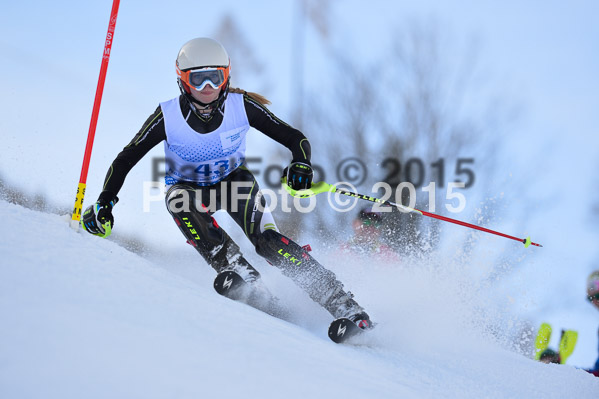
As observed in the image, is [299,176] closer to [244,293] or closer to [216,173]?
[216,173]

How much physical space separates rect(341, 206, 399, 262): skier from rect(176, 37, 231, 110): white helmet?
8.79 ft

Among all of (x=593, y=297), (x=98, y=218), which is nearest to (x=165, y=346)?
(x=98, y=218)

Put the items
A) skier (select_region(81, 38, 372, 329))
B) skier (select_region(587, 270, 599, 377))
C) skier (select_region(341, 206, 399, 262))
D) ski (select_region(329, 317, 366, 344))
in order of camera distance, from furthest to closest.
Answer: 1. skier (select_region(587, 270, 599, 377))
2. skier (select_region(341, 206, 399, 262))
3. skier (select_region(81, 38, 372, 329))
4. ski (select_region(329, 317, 366, 344))

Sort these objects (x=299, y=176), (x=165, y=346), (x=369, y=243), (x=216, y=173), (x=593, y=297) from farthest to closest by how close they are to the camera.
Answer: (x=593, y=297) → (x=369, y=243) → (x=216, y=173) → (x=299, y=176) → (x=165, y=346)

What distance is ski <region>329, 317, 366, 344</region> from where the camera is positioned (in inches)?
104

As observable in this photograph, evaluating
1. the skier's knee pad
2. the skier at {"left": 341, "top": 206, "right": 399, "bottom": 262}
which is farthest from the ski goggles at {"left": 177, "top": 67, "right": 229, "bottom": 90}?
the skier at {"left": 341, "top": 206, "right": 399, "bottom": 262}

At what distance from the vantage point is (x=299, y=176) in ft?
10.0

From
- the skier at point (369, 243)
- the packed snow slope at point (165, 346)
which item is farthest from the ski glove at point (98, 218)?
the skier at point (369, 243)

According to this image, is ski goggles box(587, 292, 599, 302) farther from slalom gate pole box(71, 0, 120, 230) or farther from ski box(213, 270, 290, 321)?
slalom gate pole box(71, 0, 120, 230)

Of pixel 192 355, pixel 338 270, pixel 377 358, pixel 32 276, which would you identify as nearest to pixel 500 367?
pixel 377 358

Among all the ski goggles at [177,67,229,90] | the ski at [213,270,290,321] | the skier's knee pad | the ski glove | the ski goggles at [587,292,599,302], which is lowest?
the ski at [213,270,290,321]

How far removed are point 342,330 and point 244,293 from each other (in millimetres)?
617

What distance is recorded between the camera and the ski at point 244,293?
2.87m

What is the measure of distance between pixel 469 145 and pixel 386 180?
1781 millimetres
